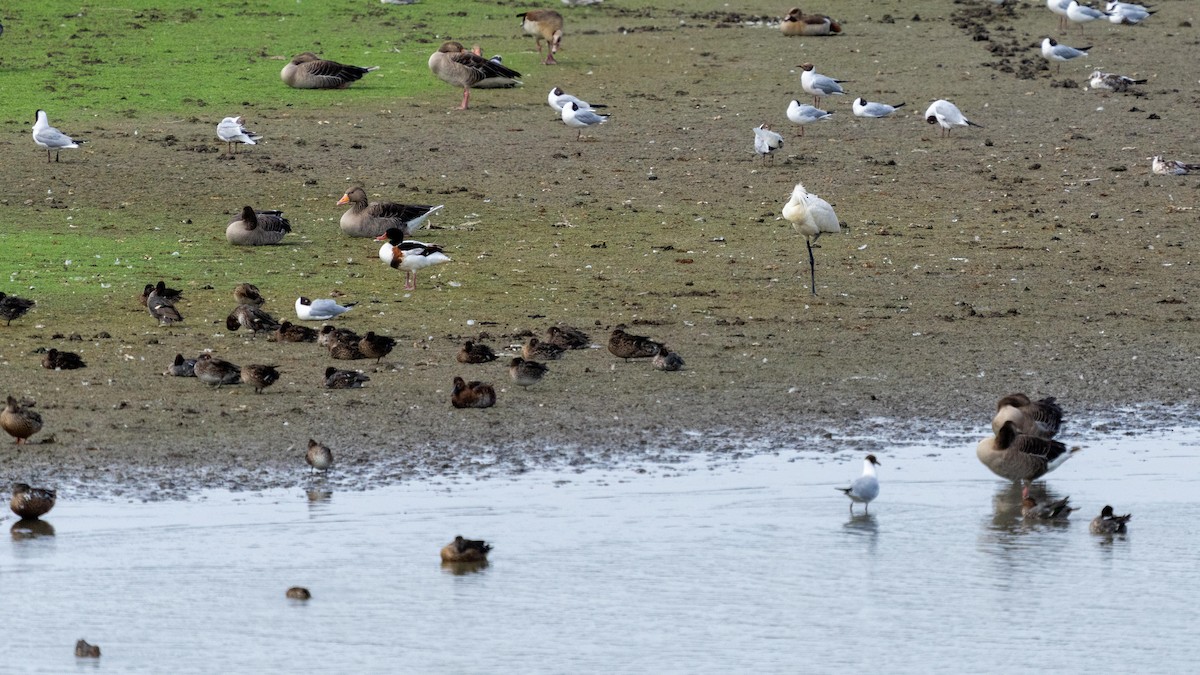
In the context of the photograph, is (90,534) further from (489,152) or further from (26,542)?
(489,152)

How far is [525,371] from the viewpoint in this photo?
13.8m

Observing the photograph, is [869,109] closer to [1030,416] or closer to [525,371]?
[525,371]

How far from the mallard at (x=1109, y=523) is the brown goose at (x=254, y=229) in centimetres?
964

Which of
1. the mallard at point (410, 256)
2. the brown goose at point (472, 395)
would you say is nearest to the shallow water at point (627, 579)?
the brown goose at point (472, 395)

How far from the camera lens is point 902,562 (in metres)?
11.2

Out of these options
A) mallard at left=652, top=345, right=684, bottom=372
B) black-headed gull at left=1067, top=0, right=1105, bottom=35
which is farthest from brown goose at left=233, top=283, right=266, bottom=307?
black-headed gull at left=1067, top=0, right=1105, bottom=35

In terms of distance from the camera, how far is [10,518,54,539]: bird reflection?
34.9ft

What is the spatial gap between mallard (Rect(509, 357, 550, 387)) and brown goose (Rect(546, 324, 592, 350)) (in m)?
→ 0.67

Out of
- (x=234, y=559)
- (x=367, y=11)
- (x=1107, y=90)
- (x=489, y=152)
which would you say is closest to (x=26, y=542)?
(x=234, y=559)

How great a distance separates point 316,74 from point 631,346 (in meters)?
12.9

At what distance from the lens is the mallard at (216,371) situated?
13344mm

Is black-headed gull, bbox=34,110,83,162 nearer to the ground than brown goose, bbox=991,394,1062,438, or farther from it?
nearer to the ground

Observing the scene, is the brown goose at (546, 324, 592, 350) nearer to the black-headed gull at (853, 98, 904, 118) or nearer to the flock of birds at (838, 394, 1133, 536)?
the flock of birds at (838, 394, 1133, 536)

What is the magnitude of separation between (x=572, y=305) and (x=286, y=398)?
12.1ft
